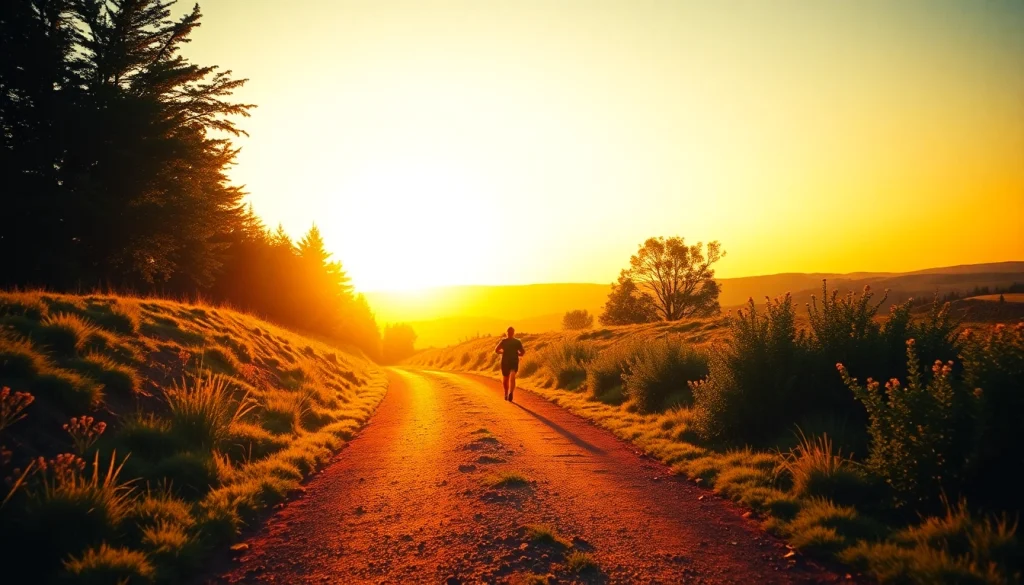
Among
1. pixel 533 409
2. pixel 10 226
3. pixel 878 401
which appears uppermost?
A: pixel 10 226

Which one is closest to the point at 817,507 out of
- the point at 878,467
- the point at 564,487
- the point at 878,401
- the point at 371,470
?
the point at 878,467

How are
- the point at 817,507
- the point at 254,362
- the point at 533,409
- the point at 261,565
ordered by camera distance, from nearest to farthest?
the point at 261,565 → the point at 817,507 → the point at 254,362 → the point at 533,409

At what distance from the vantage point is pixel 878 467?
5715 mm

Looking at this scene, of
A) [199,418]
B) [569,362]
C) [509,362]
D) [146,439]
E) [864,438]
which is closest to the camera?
[146,439]

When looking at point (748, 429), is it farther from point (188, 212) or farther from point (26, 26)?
point (26, 26)

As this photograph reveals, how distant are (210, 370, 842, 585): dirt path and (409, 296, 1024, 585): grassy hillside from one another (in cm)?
56

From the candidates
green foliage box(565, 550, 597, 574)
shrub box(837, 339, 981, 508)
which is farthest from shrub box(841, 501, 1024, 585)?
green foliage box(565, 550, 597, 574)

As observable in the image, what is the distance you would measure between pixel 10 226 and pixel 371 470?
52.8ft

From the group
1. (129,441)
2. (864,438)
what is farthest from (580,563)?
(129,441)

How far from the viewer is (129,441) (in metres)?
6.85

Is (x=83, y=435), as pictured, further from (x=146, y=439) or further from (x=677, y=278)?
(x=677, y=278)

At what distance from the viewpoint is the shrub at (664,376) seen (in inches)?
508

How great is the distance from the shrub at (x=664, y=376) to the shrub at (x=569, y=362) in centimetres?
640

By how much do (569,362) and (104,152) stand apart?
1881 cm
